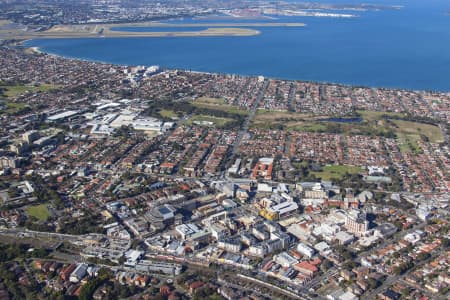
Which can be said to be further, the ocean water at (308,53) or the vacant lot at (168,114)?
the ocean water at (308,53)

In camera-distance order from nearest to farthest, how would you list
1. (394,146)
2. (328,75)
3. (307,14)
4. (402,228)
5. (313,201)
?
1. (402,228)
2. (313,201)
3. (394,146)
4. (328,75)
5. (307,14)

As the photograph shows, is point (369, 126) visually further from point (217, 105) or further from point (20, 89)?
point (20, 89)

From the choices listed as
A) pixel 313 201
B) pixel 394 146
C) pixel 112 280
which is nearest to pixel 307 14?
pixel 394 146

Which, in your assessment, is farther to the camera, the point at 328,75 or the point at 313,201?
the point at 328,75

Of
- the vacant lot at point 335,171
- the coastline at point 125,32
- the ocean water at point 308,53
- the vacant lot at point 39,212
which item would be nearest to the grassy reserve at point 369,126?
the vacant lot at point 335,171

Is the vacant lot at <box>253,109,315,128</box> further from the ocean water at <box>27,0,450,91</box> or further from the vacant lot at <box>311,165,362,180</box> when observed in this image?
the ocean water at <box>27,0,450,91</box>

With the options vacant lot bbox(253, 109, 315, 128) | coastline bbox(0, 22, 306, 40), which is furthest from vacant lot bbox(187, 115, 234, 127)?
coastline bbox(0, 22, 306, 40)

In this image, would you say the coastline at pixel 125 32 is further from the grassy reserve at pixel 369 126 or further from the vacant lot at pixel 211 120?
the grassy reserve at pixel 369 126

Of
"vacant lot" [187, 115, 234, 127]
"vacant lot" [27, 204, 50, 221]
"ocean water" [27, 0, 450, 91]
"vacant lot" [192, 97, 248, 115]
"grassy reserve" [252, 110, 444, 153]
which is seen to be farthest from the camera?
"ocean water" [27, 0, 450, 91]

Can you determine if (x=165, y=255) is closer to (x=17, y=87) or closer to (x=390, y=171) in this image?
(x=390, y=171)
